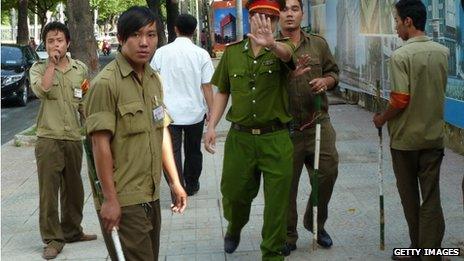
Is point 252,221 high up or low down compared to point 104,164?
down

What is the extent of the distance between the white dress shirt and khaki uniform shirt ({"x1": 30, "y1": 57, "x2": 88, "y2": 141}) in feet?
5.13

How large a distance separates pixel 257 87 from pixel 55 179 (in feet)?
6.59

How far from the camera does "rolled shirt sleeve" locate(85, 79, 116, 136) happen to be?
3.71 m

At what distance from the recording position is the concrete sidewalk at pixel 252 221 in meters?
5.88

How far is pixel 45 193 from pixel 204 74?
233cm

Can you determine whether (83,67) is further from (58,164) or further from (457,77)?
(457,77)

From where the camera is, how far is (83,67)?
6277 mm

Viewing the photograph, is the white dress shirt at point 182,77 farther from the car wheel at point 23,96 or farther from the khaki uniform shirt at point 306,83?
the car wheel at point 23,96

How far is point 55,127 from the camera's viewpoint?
6.00 m

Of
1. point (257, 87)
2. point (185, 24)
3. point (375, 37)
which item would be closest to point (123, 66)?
point (257, 87)

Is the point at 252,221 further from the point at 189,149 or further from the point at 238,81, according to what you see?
the point at 238,81

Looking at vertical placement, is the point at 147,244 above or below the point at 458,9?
below

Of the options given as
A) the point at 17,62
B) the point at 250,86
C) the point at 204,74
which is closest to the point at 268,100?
the point at 250,86

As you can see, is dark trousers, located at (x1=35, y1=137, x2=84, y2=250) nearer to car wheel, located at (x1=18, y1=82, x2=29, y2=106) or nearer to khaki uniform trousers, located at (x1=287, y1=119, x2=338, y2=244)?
khaki uniform trousers, located at (x1=287, y1=119, x2=338, y2=244)
